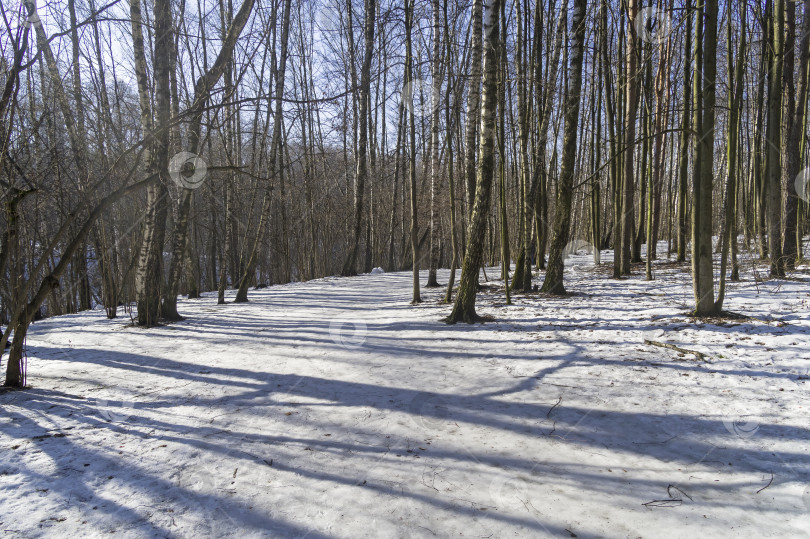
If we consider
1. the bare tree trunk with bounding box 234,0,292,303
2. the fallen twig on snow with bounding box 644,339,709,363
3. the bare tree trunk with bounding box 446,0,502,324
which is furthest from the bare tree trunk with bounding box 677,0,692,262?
the bare tree trunk with bounding box 234,0,292,303

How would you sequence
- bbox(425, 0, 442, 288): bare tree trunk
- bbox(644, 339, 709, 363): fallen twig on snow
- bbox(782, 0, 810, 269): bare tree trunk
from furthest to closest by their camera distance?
bbox(425, 0, 442, 288): bare tree trunk
bbox(782, 0, 810, 269): bare tree trunk
bbox(644, 339, 709, 363): fallen twig on snow

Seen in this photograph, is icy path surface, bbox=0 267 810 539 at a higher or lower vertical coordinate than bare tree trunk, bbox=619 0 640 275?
lower

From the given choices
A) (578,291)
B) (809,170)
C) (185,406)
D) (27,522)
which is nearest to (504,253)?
(578,291)

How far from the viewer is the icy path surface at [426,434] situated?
7.54ft

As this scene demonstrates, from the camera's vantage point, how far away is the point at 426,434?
3.25 meters

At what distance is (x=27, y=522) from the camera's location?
7.11 ft

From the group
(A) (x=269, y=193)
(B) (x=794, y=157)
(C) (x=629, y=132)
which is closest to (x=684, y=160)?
(C) (x=629, y=132)

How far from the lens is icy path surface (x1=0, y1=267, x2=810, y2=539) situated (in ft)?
7.54

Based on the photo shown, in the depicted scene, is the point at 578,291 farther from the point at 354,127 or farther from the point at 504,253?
the point at 354,127

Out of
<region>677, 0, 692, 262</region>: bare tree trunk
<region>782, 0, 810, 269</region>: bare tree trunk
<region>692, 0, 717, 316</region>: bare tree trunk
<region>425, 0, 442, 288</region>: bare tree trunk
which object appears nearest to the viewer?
<region>692, 0, 717, 316</region>: bare tree trunk

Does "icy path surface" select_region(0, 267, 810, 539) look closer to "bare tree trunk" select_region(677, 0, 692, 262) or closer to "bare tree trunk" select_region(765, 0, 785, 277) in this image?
"bare tree trunk" select_region(765, 0, 785, 277)

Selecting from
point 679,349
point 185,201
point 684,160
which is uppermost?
point 684,160

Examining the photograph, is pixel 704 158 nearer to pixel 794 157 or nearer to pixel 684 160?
pixel 794 157

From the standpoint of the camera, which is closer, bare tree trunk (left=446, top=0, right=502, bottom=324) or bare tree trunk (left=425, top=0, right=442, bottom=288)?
bare tree trunk (left=446, top=0, right=502, bottom=324)
